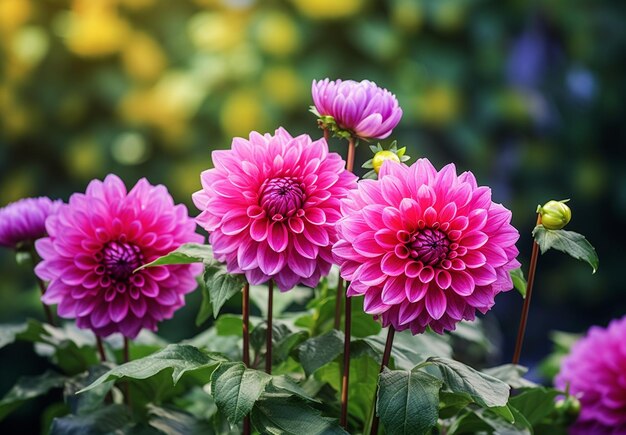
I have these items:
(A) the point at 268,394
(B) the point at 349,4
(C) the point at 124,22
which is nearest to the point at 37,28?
(C) the point at 124,22

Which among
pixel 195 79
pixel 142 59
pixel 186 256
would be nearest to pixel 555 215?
pixel 186 256

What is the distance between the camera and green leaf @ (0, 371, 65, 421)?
112cm

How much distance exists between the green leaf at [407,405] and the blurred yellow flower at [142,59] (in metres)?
2.06

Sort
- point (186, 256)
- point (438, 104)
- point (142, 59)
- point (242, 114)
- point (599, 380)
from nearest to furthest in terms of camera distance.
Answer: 1. point (186, 256)
2. point (599, 380)
3. point (242, 114)
4. point (142, 59)
5. point (438, 104)

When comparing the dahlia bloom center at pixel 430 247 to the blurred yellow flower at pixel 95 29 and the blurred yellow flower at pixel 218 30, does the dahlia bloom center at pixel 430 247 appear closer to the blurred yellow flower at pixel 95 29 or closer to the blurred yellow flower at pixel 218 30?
the blurred yellow flower at pixel 218 30

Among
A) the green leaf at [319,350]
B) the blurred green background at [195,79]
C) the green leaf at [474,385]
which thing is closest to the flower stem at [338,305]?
the green leaf at [319,350]

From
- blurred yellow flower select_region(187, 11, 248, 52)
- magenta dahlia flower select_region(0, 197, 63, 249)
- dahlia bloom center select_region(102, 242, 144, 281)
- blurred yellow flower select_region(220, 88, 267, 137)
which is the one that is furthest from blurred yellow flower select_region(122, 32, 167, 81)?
dahlia bloom center select_region(102, 242, 144, 281)

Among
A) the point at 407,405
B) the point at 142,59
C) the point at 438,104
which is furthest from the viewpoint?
the point at 438,104

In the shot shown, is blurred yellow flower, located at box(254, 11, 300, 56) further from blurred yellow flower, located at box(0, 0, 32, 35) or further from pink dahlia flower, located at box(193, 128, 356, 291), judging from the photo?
pink dahlia flower, located at box(193, 128, 356, 291)

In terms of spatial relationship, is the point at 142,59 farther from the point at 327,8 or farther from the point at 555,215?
the point at 555,215

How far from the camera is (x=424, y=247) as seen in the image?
0.85m

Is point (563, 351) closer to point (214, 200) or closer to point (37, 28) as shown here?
point (214, 200)

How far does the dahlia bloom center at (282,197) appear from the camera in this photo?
0.89 meters

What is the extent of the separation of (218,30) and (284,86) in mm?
259
